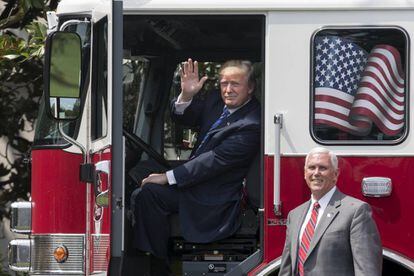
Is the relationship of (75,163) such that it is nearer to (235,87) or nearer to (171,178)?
(171,178)

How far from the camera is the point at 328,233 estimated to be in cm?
648

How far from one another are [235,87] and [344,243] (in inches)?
68.2

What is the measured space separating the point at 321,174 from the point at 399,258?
33.6 inches

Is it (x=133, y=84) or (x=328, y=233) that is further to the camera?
(x=133, y=84)

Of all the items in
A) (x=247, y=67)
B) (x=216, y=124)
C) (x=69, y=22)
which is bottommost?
(x=216, y=124)

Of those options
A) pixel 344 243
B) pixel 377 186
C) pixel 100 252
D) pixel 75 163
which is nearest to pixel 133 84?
pixel 75 163

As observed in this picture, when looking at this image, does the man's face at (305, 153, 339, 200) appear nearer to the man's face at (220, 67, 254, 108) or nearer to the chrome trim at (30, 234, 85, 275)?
the man's face at (220, 67, 254, 108)

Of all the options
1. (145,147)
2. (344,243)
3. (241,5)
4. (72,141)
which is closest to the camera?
(344,243)

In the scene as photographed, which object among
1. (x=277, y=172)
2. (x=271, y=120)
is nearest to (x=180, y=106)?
(x=271, y=120)


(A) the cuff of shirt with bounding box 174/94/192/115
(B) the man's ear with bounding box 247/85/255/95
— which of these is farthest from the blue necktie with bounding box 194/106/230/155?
(A) the cuff of shirt with bounding box 174/94/192/115

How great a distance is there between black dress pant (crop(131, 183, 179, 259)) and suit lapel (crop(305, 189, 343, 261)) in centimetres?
149

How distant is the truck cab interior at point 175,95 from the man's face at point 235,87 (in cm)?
15

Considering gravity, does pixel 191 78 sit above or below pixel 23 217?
above

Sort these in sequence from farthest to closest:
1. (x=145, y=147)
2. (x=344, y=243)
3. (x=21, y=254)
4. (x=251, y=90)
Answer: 1. (x=145, y=147)
2. (x=251, y=90)
3. (x=21, y=254)
4. (x=344, y=243)
